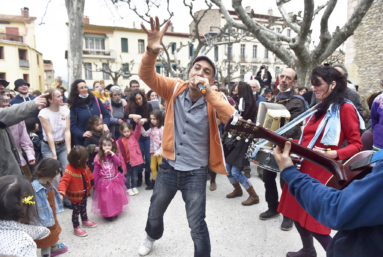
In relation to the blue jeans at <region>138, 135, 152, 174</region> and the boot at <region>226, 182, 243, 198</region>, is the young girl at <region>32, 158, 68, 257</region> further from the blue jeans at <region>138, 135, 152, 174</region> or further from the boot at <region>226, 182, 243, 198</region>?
the boot at <region>226, 182, 243, 198</region>

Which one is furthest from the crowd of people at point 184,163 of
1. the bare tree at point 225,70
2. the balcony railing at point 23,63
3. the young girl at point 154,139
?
the balcony railing at point 23,63

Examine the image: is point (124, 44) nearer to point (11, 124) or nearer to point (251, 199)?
point (251, 199)

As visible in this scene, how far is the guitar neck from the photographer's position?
148cm

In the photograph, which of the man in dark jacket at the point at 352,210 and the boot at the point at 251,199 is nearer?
the man in dark jacket at the point at 352,210

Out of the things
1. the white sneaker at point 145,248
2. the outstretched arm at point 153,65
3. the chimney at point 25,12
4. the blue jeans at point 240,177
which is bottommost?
the white sneaker at point 145,248

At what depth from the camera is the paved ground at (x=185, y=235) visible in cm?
284

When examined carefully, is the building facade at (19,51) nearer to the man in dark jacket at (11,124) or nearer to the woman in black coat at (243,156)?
the man in dark jacket at (11,124)

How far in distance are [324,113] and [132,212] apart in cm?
302

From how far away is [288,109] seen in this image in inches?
124

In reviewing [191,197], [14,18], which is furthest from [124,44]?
[191,197]

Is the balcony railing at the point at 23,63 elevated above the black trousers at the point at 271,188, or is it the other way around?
the balcony railing at the point at 23,63

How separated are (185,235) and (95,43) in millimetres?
35151

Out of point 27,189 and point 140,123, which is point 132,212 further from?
point 27,189

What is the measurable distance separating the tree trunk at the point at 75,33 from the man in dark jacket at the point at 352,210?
767 centimetres
